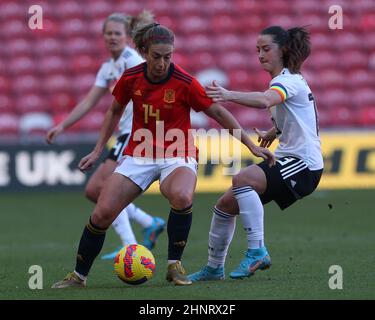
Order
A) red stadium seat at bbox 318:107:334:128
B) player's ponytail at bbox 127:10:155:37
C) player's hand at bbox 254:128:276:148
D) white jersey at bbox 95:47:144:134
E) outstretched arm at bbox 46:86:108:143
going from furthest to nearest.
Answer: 1. red stadium seat at bbox 318:107:334:128
2. white jersey at bbox 95:47:144:134
3. outstretched arm at bbox 46:86:108:143
4. player's ponytail at bbox 127:10:155:37
5. player's hand at bbox 254:128:276:148

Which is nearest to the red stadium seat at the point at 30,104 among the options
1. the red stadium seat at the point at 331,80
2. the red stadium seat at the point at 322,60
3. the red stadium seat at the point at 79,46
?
the red stadium seat at the point at 79,46

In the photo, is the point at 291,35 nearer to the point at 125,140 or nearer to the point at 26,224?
the point at 125,140

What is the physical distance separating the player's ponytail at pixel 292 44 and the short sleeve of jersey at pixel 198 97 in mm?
718

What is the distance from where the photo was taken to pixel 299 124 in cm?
720

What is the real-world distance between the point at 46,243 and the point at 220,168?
5861 mm

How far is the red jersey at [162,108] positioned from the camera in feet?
23.0

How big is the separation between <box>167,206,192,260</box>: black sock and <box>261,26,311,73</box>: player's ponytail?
1.38 metres

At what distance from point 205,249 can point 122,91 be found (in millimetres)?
3087

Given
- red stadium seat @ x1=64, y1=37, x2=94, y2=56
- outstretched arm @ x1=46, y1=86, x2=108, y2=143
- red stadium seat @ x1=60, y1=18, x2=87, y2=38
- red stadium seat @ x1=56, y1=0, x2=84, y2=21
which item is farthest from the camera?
red stadium seat @ x1=56, y1=0, x2=84, y2=21

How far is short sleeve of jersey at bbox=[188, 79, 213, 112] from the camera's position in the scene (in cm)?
696

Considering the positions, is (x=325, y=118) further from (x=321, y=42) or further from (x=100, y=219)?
(x=100, y=219)

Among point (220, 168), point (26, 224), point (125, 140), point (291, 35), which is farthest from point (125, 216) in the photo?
point (220, 168)

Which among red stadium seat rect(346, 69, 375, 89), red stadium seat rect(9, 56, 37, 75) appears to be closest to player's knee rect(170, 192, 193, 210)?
red stadium seat rect(9, 56, 37, 75)

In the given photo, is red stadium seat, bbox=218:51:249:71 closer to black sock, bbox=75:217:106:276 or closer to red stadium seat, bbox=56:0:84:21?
red stadium seat, bbox=56:0:84:21
